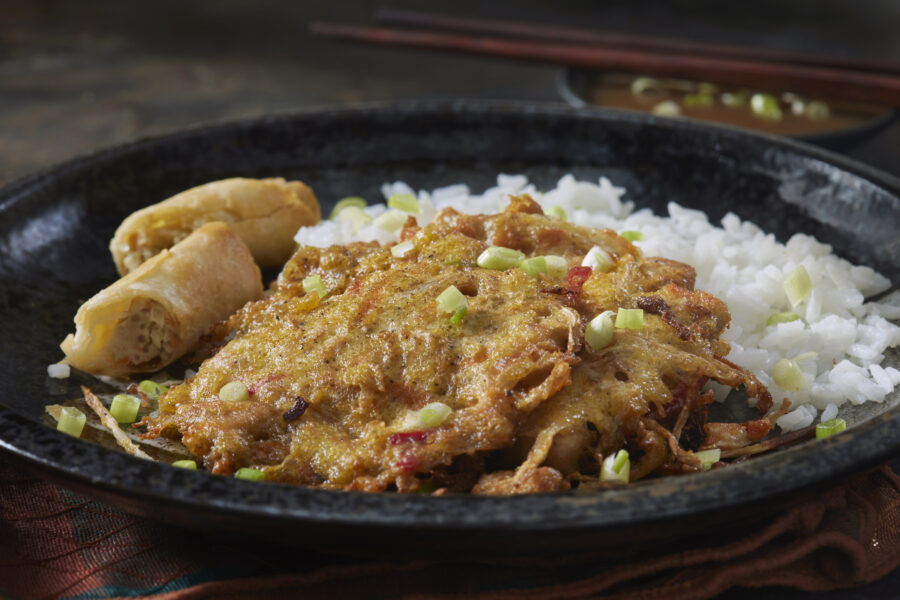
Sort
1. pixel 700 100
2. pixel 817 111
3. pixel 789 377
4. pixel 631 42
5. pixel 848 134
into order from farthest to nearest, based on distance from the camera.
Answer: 1. pixel 700 100
2. pixel 817 111
3. pixel 631 42
4. pixel 848 134
5. pixel 789 377

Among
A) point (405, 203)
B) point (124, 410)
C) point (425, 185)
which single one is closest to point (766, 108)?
point (425, 185)

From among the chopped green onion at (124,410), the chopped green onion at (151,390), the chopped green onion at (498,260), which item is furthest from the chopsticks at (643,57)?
the chopped green onion at (124,410)

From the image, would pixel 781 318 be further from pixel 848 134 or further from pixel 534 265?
pixel 848 134

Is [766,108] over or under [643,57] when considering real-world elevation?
under

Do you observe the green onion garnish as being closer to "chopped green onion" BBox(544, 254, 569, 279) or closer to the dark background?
"chopped green onion" BBox(544, 254, 569, 279)

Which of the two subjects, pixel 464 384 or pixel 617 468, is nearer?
pixel 617 468

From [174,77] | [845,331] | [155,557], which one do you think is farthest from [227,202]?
[174,77]

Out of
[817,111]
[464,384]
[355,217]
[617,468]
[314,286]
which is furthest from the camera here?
[817,111]

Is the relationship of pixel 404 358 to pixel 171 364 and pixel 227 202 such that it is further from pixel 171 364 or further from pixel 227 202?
pixel 227 202
